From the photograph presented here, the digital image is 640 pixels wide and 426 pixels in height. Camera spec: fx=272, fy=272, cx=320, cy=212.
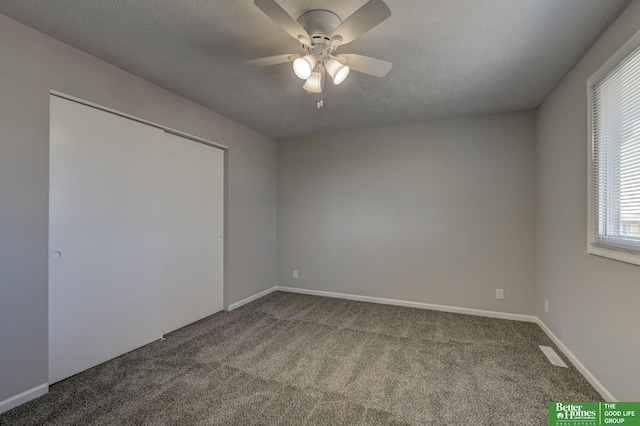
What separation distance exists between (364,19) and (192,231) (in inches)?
Answer: 108

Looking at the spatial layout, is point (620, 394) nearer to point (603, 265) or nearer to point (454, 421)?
point (603, 265)

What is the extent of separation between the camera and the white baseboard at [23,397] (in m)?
1.73

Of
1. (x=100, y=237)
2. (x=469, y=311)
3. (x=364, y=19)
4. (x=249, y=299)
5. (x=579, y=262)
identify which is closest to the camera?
(x=364, y=19)

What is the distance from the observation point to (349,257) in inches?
159

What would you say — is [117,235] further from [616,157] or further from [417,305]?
[616,157]

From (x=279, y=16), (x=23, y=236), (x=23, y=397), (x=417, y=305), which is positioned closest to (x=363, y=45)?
(x=279, y=16)

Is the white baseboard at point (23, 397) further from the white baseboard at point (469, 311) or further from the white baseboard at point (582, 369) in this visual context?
the white baseboard at point (582, 369)

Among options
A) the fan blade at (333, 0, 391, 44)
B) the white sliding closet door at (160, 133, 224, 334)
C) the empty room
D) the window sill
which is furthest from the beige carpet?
the fan blade at (333, 0, 391, 44)

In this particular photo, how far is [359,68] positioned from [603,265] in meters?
2.14

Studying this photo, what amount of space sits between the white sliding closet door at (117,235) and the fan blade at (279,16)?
1.79 m

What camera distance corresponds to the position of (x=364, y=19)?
1.42 m

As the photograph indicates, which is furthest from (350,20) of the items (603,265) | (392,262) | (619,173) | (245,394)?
(392,262)

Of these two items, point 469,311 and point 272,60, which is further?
point 469,311

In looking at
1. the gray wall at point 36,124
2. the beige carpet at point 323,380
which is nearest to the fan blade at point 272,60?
A: the gray wall at point 36,124
